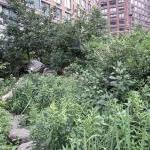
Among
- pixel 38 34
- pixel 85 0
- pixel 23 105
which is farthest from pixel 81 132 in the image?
pixel 85 0

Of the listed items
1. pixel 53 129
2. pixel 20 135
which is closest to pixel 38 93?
pixel 20 135

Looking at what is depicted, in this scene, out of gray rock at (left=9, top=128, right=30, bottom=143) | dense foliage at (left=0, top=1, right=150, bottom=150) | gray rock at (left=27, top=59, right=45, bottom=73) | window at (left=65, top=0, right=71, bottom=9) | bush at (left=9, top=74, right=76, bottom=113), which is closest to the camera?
dense foliage at (left=0, top=1, right=150, bottom=150)

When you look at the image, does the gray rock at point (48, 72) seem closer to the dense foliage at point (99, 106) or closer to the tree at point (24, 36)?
the tree at point (24, 36)

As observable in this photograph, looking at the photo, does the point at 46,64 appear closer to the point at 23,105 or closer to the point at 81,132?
the point at 23,105

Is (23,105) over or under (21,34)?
under

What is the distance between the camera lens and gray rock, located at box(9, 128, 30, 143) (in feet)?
21.0

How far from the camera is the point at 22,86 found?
10102 millimetres

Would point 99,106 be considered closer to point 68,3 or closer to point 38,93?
point 38,93

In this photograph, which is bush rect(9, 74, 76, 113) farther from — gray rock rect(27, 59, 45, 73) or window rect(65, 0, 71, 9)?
window rect(65, 0, 71, 9)

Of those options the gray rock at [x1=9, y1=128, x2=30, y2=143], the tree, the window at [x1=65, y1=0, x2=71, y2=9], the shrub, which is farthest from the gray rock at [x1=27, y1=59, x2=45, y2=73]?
the window at [x1=65, y1=0, x2=71, y2=9]

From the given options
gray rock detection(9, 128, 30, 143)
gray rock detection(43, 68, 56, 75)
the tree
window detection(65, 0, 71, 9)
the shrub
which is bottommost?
gray rock detection(9, 128, 30, 143)

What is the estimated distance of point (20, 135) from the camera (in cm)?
659

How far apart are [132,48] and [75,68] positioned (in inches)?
238

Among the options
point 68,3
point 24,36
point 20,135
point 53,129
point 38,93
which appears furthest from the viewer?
point 68,3
